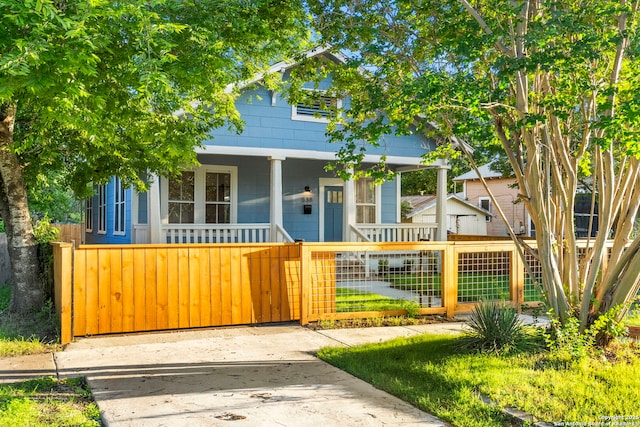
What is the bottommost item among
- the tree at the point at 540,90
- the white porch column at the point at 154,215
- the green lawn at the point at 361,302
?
the green lawn at the point at 361,302

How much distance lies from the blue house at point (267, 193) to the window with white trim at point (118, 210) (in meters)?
0.02

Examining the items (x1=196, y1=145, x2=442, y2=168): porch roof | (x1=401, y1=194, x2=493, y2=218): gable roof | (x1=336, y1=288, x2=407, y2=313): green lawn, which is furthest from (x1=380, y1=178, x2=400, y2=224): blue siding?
(x1=401, y1=194, x2=493, y2=218): gable roof

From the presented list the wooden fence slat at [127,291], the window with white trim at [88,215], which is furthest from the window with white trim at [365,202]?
the window with white trim at [88,215]

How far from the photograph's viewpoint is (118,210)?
13.4 meters

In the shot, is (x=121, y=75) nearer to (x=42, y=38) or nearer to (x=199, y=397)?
(x=42, y=38)

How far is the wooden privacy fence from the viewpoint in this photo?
6.87 m

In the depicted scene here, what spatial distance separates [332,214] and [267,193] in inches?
77.0

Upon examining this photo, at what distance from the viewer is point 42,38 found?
4.07 m

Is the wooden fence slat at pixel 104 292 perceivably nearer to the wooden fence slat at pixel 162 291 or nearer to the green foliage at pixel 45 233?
the wooden fence slat at pixel 162 291

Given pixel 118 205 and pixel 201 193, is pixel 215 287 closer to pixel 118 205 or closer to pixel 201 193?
pixel 201 193

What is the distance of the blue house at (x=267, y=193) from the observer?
11.6 metres

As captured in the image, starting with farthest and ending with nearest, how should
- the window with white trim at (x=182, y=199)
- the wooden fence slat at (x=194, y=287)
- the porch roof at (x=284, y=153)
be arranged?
the window with white trim at (x=182, y=199), the porch roof at (x=284, y=153), the wooden fence slat at (x=194, y=287)

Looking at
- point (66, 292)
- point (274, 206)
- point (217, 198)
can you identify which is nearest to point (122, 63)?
point (66, 292)

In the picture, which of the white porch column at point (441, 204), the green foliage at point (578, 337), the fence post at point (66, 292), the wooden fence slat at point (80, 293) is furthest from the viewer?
the white porch column at point (441, 204)
